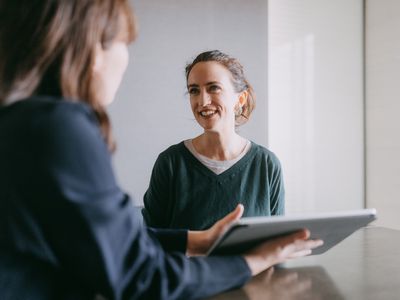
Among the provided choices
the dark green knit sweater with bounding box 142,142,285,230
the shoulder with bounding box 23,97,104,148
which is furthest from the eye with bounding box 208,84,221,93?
the shoulder with bounding box 23,97,104,148

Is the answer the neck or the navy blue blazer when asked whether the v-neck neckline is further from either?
the navy blue blazer

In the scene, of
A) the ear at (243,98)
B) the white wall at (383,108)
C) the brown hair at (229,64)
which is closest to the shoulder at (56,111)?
the brown hair at (229,64)

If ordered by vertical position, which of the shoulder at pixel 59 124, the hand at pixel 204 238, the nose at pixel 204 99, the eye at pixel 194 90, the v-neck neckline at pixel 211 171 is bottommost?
the hand at pixel 204 238

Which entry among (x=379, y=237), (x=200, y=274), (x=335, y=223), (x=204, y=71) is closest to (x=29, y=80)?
(x=200, y=274)

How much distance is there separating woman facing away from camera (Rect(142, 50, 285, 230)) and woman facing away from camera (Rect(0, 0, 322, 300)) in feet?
2.69

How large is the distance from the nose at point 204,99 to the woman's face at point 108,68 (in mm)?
863

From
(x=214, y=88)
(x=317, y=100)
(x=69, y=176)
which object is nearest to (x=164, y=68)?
(x=214, y=88)

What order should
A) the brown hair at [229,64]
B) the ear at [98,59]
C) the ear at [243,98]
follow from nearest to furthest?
the ear at [98,59], the brown hair at [229,64], the ear at [243,98]

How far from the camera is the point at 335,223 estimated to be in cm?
87

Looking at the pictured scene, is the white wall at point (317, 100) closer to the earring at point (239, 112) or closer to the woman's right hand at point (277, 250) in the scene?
the earring at point (239, 112)

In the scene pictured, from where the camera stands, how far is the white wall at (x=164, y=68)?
8.05 ft

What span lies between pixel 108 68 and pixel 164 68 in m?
1.77

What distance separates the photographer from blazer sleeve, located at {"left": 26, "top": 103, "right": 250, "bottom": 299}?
586mm

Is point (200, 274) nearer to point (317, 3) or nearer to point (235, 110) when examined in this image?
point (235, 110)
